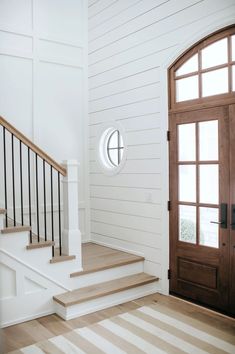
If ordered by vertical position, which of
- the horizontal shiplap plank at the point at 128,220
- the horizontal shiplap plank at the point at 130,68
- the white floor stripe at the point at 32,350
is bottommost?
the white floor stripe at the point at 32,350

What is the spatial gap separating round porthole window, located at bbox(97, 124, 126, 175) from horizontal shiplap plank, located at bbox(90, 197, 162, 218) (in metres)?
0.45

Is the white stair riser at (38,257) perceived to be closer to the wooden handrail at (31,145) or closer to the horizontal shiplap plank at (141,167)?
the wooden handrail at (31,145)

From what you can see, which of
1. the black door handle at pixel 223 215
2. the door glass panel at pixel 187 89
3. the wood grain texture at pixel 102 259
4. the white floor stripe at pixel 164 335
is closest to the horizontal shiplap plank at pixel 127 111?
the door glass panel at pixel 187 89

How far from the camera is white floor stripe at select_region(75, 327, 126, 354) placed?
9.95 feet

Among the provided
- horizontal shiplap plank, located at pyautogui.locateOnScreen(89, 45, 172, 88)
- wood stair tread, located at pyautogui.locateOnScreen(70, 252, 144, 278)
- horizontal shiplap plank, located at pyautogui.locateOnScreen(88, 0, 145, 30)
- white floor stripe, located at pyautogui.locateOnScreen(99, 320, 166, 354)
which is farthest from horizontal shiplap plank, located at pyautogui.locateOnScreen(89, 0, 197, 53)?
white floor stripe, located at pyautogui.locateOnScreen(99, 320, 166, 354)

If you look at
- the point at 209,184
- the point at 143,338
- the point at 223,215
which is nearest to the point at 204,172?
the point at 209,184

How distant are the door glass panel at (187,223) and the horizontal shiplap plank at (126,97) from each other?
1389 millimetres

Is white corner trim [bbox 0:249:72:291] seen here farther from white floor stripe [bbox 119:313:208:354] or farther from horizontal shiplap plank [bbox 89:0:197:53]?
horizontal shiplap plank [bbox 89:0:197:53]

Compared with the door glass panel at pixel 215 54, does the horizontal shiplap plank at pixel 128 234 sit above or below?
below

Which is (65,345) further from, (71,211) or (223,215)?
(223,215)

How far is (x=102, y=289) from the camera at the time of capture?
398 cm

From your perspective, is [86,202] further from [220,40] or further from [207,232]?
[220,40]

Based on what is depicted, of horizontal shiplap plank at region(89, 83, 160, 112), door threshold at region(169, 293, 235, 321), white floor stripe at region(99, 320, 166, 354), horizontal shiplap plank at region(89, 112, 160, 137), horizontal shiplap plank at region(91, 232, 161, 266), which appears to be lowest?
white floor stripe at region(99, 320, 166, 354)

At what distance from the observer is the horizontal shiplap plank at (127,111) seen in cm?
438
